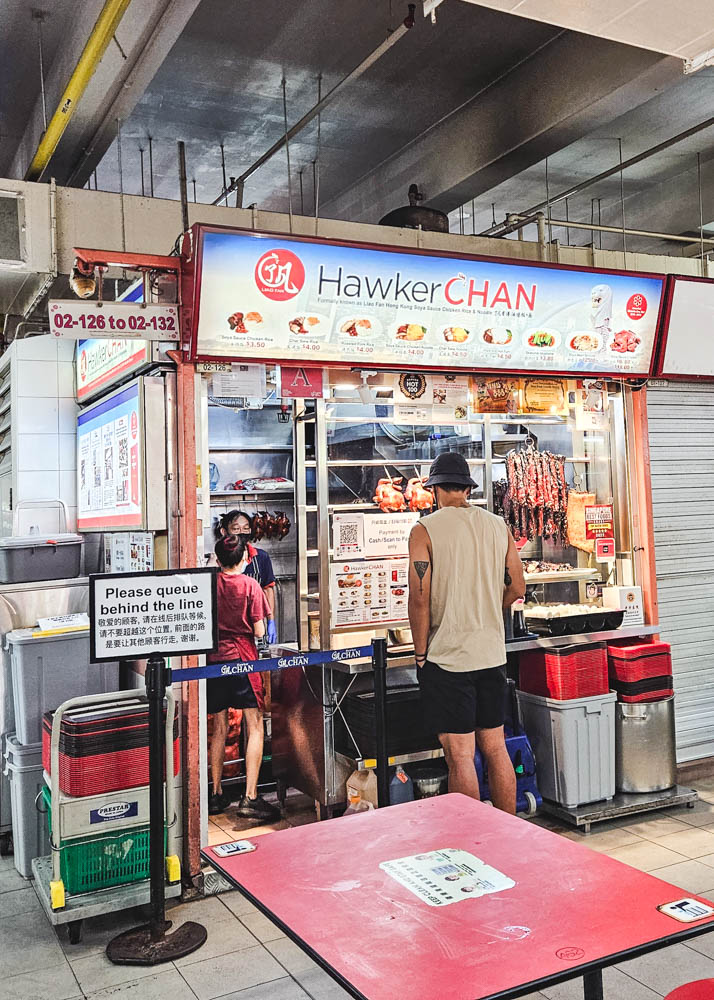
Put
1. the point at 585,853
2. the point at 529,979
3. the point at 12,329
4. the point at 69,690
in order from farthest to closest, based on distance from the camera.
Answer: the point at 12,329, the point at 69,690, the point at 585,853, the point at 529,979

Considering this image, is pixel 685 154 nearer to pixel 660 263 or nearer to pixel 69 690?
pixel 660 263

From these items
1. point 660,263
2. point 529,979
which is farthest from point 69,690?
point 660,263

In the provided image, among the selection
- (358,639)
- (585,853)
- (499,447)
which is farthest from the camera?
(499,447)

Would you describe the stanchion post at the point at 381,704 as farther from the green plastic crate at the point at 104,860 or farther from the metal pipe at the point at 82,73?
the metal pipe at the point at 82,73

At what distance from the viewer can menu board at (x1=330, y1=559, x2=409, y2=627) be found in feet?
19.1

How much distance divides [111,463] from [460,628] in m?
2.53

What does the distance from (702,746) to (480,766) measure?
83.5 inches

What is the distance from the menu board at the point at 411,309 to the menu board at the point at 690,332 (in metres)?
0.16

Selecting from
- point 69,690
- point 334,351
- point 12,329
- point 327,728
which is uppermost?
point 12,329

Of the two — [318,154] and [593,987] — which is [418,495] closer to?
[318,154]

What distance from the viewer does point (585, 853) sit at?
2.62 m

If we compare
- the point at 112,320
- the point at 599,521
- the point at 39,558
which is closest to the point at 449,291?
the point at 112,320

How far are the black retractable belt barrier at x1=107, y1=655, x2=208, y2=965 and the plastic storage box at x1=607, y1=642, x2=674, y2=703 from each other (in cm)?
326

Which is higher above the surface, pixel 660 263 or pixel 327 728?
pixel 660 263
